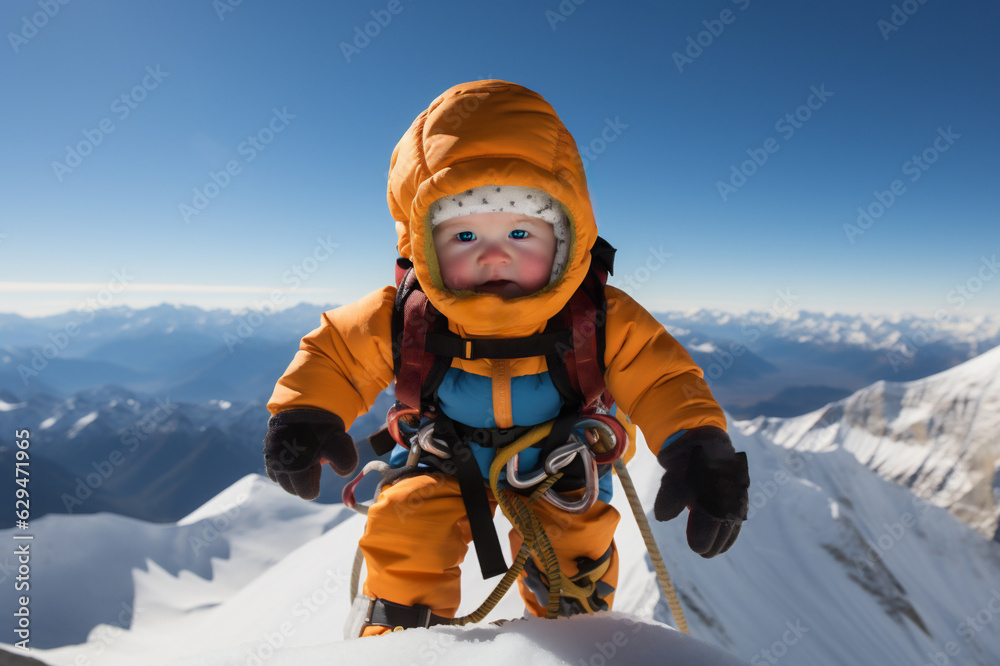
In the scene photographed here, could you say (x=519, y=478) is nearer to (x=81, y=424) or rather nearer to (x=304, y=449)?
(x=304, y=449)

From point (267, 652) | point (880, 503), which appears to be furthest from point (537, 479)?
point (880, 503)

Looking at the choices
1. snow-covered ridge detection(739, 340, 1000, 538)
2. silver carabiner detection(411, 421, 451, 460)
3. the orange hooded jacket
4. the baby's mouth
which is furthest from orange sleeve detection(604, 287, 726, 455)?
snow-covered ridge detection(739, 340, 1000, 538)

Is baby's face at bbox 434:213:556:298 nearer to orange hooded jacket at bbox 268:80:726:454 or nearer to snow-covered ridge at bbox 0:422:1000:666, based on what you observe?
orange hooded jacket at bbox 268:80:726:454

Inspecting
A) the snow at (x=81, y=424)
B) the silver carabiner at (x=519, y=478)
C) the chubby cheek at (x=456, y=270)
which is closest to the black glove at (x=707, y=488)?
the silver carabiner at (x=519, y=478)

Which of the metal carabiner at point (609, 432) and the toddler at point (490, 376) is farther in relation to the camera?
the metal carabiner at point (609, 432)

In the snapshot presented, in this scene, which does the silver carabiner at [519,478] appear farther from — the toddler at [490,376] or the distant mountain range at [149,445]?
the distant mountain range at [149,445]

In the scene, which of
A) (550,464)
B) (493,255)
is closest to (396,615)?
(550,464)

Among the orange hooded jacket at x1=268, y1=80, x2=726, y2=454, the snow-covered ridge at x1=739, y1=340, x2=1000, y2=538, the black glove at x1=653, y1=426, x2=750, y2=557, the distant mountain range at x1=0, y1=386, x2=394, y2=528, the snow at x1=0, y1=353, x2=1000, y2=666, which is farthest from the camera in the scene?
the distant mountain range at x1=0, y1=386, x2=394, y2=528
